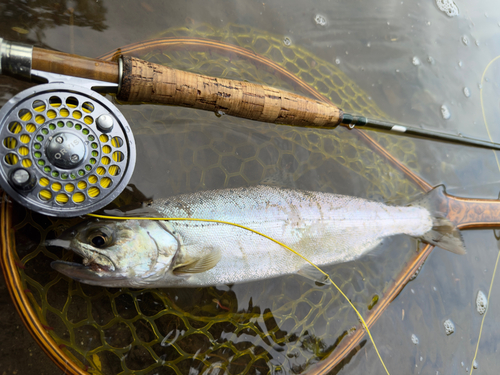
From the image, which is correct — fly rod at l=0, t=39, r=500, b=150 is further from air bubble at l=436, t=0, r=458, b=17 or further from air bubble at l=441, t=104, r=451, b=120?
air bubble at l=436, t=0, r=458, b=17

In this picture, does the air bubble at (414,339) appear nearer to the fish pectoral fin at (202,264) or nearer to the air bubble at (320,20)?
the fish pectoral fin at (202,264)

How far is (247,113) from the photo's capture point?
71.2 inches

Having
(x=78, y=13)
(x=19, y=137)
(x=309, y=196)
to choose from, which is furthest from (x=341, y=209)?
(x=78, y=13)

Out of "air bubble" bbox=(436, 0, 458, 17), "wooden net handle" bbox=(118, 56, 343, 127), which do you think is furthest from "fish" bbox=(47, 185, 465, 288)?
"air bubble" bbox=(436, 0, 458, 17)

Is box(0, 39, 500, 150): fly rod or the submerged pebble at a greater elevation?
box(0, 39, 500, 150): fly rod

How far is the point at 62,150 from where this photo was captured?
1.27 meters

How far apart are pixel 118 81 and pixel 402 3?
266 centimetres

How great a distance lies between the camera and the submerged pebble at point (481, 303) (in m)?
2.43

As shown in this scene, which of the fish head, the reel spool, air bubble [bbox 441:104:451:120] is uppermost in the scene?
air bubble [bbox 441:104:451:120]

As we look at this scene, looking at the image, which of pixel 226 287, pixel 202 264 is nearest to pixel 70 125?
pixel 202 264

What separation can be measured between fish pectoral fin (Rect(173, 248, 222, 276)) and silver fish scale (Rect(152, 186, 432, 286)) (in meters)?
0.02

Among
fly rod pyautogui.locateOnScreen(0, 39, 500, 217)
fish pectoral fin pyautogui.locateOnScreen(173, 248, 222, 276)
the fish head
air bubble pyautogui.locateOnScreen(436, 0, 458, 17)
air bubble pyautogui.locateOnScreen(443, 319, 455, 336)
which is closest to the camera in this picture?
fly rod pyautogui.locateOnScreen(0, 39, 500, 217)

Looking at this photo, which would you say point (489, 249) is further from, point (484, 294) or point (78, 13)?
point (78, 13)

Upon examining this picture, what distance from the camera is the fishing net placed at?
156 cm
